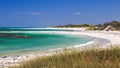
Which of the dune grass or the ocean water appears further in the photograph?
the ocean water

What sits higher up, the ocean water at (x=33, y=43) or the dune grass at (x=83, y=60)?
the dune grass at (x=83, y=60)

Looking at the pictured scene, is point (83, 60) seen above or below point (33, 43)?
above

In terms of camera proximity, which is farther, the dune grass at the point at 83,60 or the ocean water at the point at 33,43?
the ocean water at the point at 33,43

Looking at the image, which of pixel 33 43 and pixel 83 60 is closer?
pixel 83 60

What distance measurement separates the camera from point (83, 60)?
29.5 feet

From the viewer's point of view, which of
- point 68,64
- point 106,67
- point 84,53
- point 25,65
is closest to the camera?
point 106,67

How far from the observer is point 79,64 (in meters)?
8.31

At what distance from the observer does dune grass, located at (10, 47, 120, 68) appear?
8.30m

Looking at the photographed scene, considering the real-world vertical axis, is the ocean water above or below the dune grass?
below

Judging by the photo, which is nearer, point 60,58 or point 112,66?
point 112,66

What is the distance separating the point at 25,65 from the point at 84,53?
217 centimetres

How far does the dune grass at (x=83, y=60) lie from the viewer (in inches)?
327

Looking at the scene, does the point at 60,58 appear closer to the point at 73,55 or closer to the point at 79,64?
the point at 73,55

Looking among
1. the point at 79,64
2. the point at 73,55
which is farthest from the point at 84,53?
the point at 79,64
